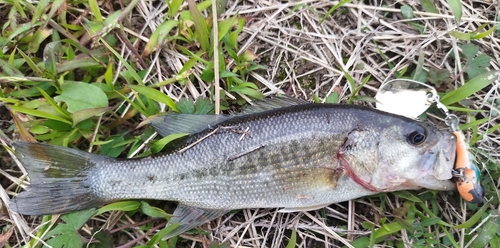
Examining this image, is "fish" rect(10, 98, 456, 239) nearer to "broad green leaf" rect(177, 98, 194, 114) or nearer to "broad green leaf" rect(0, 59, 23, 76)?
"broad green leaf" rect(177, 98, 194, 114)

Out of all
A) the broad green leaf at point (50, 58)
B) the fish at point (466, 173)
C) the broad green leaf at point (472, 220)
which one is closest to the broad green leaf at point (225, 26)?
the broad green leaf at point (50, 58)

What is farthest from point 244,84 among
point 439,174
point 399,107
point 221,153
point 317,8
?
point 439,174

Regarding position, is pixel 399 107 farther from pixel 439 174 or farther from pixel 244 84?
pixel 244 84

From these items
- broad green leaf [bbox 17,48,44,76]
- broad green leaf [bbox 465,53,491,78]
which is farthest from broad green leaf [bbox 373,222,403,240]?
broad green leaf [bbox 17,48,44,76]

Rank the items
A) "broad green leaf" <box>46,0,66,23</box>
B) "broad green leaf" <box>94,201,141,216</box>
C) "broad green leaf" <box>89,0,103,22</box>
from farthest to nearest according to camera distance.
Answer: "broad green leaf" <box>89,0,103,22</box> < "broad green leaf" <box>46,0,66,23</box> < "broad green leaf" <box>94,201,141,216</box>

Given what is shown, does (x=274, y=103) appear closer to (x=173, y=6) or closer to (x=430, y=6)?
(x=173, y=6)

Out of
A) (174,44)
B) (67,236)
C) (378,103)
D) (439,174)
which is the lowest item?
(67,236)
